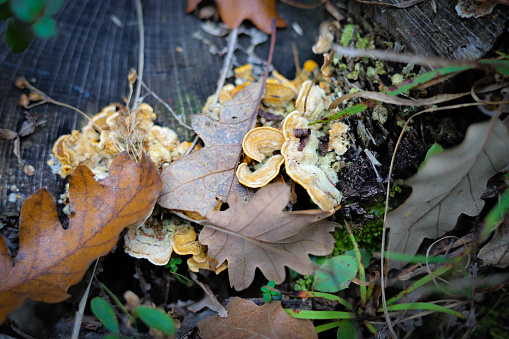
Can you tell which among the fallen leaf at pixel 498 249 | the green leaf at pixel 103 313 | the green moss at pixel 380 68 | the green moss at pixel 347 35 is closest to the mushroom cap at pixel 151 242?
the green leaf at pixel 103 313

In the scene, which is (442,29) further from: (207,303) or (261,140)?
(207,303)

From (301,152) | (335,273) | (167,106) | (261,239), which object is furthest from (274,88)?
(335,273)

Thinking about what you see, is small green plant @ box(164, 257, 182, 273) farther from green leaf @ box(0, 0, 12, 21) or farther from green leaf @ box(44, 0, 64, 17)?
green leaf @ box(0, 0, 12, 21)

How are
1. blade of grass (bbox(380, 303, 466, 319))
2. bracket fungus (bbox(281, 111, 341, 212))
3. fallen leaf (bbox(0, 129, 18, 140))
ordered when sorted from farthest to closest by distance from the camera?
fallen leaf (bbox(0, 129, 18, 140))
blade of grass (bbox(380, 303, 466, 319))
bracket fungus (bbox(281, 111, 341, 212))

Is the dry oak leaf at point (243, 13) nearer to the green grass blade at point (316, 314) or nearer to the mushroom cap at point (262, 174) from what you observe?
the mushroom cap at point (262, 174)

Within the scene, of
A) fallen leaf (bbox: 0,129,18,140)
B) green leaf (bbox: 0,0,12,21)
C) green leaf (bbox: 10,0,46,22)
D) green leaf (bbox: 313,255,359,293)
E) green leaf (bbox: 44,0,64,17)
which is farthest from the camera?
fallen leaf (bbox: 0,129,18,140)

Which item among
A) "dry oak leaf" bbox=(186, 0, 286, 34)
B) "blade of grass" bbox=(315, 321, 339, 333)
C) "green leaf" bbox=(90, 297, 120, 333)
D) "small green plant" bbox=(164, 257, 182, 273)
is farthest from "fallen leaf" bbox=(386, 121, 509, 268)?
"dry oak leaf" bbox=(186, 0, 286, 34)
